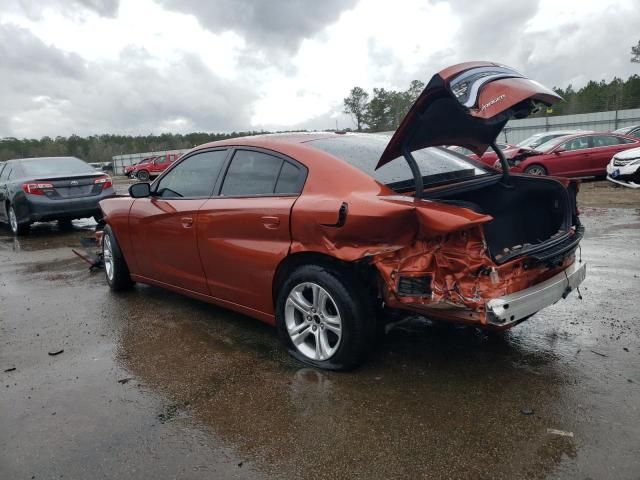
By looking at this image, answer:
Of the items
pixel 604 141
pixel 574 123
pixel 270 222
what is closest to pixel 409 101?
pixel 574 123

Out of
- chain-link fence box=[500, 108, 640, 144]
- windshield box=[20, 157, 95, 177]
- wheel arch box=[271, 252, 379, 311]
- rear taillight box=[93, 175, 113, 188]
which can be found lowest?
wheel arch box=[271, 252, 379, 311]

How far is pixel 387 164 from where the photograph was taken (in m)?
3.48

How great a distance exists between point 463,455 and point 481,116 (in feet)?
5.47

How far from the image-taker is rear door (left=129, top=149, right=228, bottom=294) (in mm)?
4160

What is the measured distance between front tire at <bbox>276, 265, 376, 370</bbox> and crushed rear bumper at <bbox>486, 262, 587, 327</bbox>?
75 centimetres

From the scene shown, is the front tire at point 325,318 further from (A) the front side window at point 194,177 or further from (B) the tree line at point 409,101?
(B) the tree line at point 409,101

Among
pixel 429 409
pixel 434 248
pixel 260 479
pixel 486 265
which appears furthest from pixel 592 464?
pixel 260 479

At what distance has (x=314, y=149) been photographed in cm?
356

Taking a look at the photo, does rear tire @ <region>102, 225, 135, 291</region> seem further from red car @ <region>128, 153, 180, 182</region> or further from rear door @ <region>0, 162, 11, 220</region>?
red car @ <region>128, 153, 180, 182</region>

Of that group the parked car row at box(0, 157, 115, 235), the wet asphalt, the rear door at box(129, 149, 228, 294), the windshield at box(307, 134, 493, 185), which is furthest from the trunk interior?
the parked car row at box(0, 157, 115, 235)

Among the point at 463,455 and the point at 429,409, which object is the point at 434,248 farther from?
the point at 463,455

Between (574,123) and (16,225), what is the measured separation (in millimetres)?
33123

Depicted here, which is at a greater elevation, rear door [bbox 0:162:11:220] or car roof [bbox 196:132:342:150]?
car roof [bbox 196:132:342:150]

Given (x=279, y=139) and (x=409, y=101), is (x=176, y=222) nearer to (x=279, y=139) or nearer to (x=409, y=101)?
(x=279, y=139)
